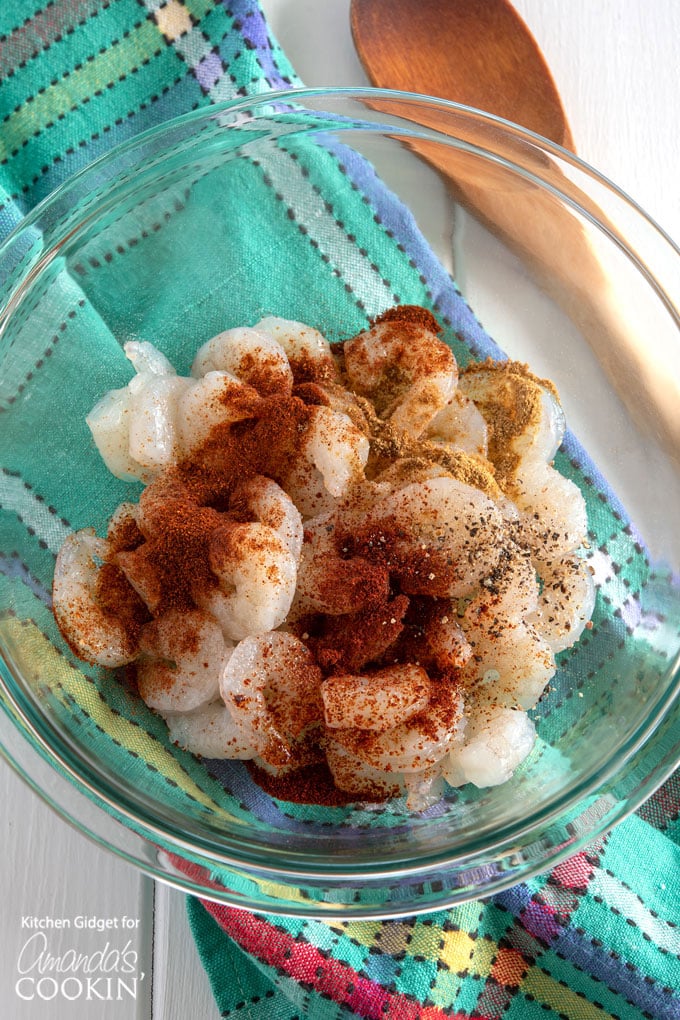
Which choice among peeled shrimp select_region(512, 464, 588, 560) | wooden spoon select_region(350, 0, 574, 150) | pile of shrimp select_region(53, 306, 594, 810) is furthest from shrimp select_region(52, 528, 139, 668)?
wooden spoon select_region(350, 0, 574, 150)

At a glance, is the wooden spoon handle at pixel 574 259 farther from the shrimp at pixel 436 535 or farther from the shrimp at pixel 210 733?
the shrimp at pixel 210 733

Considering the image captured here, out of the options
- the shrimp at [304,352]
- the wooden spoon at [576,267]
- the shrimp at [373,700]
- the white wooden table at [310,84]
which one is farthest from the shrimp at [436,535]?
the white wooden table at [310,84]

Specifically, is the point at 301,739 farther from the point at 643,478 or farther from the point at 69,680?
the point at 643,478

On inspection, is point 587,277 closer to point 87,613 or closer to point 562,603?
point 562,603

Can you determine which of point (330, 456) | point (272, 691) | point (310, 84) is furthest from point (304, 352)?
point (310, 84)

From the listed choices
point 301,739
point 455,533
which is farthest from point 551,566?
point 301,739
